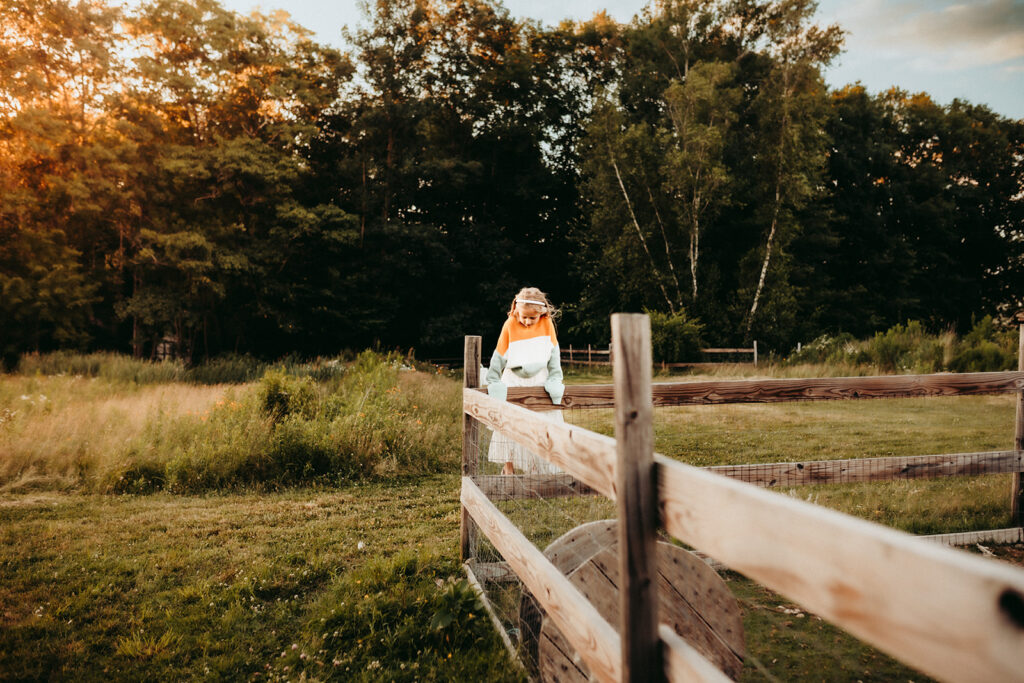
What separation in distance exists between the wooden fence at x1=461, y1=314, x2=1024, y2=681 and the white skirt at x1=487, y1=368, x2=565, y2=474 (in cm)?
90

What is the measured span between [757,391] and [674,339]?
19744 millimetres

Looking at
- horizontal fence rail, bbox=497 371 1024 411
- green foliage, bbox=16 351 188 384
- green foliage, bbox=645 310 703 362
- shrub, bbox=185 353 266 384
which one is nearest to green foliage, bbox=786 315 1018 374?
green foliage, bbox=645 310 703 362

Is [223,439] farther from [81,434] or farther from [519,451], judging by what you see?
[519,451]

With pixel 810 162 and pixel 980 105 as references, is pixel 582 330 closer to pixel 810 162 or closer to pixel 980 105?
pixel 810 162

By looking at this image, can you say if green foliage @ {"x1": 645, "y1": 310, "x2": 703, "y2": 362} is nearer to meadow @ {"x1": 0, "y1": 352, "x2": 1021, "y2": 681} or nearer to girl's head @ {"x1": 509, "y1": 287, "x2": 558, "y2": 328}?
meadow @ {"x1": 0, "y1": 352, "x2": 1021, "y2": 681}

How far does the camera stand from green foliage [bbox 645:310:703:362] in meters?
22.9

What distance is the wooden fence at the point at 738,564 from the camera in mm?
751

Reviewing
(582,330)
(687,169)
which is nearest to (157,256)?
(582,330)

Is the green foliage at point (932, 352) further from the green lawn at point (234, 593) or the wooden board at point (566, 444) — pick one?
the wooden board at point (566, 444)

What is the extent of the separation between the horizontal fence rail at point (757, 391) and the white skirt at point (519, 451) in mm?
183

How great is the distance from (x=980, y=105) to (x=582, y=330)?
30.6 metres

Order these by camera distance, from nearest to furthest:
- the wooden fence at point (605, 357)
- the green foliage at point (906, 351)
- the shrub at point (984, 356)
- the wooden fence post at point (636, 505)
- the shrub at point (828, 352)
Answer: the wooden fence post at point (636, 505)
the shrub at point (984, 356)
the green foliage at point (906, 351)
the shrub at point (828, 352)
the wooden fence at point (605, 357)

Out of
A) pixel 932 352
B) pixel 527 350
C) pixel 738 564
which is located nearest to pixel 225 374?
pixel 527 350

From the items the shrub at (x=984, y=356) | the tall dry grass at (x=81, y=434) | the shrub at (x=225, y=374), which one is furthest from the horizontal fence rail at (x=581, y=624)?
the shrub at (x=984, y=356)
